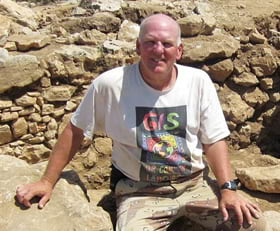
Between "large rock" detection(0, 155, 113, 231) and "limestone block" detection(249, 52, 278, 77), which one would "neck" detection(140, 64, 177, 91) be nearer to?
"large rock" detection(0, 155, 113, 231)

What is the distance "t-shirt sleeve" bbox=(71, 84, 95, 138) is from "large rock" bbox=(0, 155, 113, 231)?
17.2 inches

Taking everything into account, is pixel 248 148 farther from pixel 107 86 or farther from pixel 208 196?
pixel 107 86

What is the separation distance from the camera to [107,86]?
306 cm

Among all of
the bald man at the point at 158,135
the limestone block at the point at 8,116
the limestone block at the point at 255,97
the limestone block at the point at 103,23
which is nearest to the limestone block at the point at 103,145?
the limestone block at the point at 8,116

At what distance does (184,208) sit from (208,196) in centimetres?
20

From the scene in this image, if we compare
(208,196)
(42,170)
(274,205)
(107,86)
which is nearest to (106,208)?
(42,170)

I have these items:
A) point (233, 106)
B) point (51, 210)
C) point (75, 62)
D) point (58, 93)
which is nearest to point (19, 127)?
point (58, 93)

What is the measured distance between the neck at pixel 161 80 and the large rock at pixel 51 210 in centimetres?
94

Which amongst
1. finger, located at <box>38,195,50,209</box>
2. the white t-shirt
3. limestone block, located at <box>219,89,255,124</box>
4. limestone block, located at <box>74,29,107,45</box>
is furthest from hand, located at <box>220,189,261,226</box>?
limestone block, located at <box>74,29,107,45</box>

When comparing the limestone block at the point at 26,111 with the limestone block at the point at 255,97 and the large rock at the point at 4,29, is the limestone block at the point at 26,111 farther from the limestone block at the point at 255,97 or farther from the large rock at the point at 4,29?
the limestone block at the point at 255,97

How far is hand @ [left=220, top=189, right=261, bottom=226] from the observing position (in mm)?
2902

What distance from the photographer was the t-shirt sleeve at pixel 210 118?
121 inches

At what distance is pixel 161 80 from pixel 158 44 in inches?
10.1

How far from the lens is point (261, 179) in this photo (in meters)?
3.94
